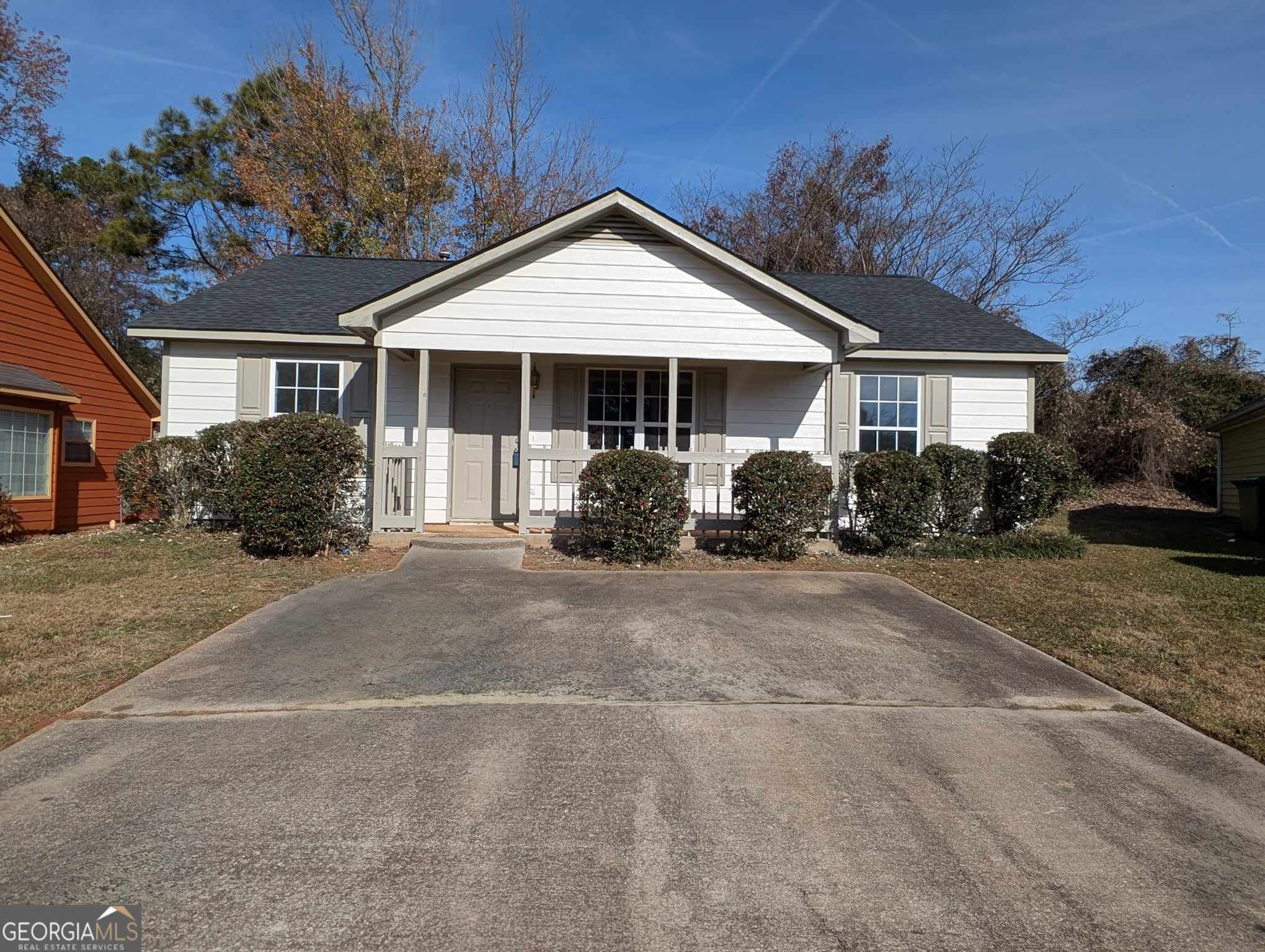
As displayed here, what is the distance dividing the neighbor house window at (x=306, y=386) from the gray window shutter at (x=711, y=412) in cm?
553

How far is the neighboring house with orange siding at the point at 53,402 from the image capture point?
36.7ft

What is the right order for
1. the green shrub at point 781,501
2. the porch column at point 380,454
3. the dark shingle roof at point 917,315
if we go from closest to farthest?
the green shrub at point 781,501, the porch column at point 380,454, the dark shingle roof at point 917,315

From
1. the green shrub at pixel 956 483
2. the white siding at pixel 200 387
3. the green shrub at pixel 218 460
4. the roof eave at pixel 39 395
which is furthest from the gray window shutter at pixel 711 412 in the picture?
the roof eave at pixel 39 395

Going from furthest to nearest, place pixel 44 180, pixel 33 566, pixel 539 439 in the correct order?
1. pixel 44 180
2. pixel 539 439
3. pixel 33 566

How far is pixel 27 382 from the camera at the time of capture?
433 inches

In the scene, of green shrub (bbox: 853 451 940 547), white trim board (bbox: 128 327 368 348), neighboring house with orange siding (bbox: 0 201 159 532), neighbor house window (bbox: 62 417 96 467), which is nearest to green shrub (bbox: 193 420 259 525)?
white trim board (bbox: 128 327 368 348)

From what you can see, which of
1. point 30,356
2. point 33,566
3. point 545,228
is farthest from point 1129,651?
point 30,356

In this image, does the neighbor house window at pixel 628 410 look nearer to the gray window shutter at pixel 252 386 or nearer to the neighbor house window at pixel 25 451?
the gray window shutter at pixel 252 386

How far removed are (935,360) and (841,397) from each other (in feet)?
5.07

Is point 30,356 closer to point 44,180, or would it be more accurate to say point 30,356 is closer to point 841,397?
point 841,397

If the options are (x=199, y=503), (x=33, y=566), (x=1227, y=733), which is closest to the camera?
(x=1227, y=733)

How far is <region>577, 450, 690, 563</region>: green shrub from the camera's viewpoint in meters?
8.66

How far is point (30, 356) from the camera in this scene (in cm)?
1173

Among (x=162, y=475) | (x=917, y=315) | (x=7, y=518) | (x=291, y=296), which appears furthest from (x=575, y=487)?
(x=7, y=518)
